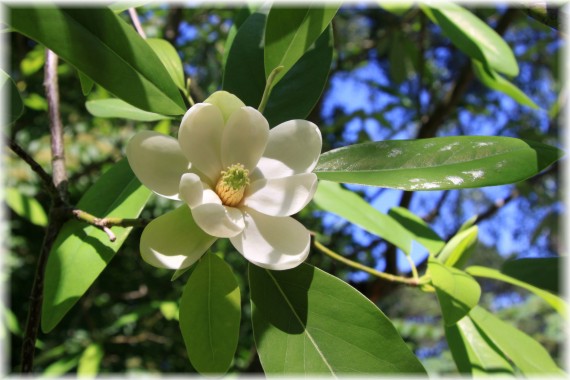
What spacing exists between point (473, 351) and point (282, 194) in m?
0.47

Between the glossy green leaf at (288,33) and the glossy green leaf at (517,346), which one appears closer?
the glossy green leaf at (288,33)

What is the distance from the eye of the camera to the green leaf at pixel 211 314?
22.0 inches

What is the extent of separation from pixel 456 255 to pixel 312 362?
1.06 feet

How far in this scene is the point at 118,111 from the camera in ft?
2.85

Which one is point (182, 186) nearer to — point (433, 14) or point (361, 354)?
point (361, 354)

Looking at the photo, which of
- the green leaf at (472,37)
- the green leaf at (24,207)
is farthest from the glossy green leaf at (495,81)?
the green leaf at (24,207)

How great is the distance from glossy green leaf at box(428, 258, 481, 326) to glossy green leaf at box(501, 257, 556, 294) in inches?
10.1

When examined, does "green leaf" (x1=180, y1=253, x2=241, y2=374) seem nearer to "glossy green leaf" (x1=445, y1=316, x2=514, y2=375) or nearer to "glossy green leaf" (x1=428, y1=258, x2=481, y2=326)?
"glossy green leaf" (x1=428, y1=258, x2=481, y2=326)

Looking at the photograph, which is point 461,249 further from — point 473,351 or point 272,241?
point 272,241

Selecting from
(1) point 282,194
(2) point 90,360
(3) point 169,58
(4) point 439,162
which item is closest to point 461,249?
(4) point 439,162

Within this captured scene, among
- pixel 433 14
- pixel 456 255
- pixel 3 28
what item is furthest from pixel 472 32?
pixel 3 28

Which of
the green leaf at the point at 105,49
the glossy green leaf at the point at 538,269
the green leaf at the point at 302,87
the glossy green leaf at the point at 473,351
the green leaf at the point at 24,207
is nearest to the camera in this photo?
the green leaf at the point at 105,49

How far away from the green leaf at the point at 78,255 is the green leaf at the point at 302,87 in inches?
7.7

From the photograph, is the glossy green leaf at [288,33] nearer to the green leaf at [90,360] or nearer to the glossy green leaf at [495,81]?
the glossy green leaf at [495,81]
